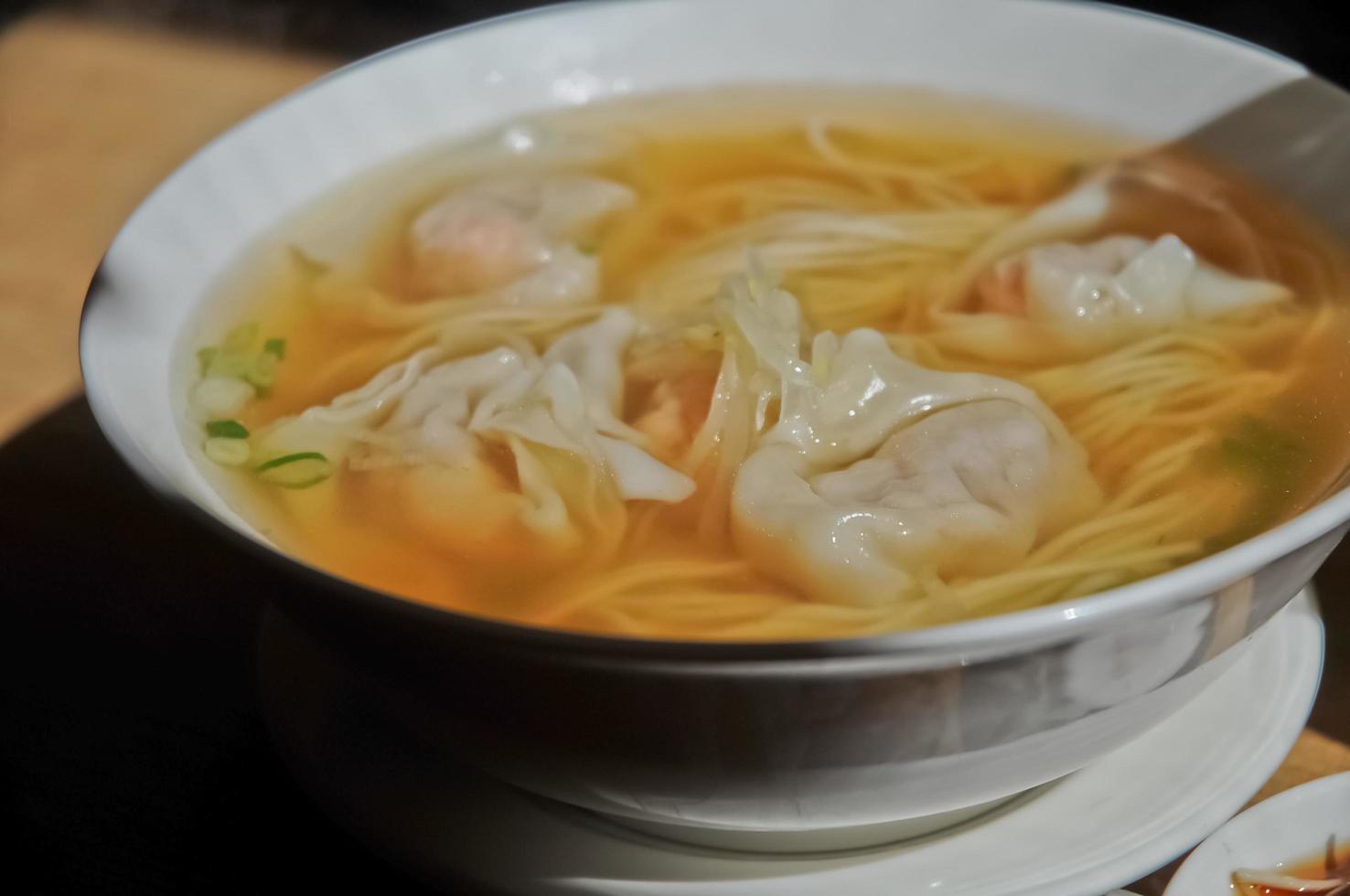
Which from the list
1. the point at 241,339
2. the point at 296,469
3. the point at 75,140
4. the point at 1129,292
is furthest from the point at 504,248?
the point at 75,140

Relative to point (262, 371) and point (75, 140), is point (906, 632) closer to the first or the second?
point (262, 371)

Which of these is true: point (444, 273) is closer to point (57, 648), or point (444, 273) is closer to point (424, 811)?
point (57, 648)

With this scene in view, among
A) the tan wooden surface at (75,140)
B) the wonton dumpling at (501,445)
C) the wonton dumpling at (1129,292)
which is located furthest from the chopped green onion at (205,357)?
the wonton dumpling at (1129,292)

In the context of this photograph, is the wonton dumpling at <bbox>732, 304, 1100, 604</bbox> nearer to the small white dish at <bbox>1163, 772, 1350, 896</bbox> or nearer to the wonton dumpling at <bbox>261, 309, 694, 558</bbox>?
the wonton dumpling at <bbox>261, 309, 694, 558</bbox>

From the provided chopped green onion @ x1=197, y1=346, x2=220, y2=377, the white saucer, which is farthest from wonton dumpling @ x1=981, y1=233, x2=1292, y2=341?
chopped green onion @ x1=197, y1=346, x2=220, y2=377

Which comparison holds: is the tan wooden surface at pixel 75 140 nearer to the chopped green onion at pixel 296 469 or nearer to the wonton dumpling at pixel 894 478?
the chopped green onion at pixel 296 469

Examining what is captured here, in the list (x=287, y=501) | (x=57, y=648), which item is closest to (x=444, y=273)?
(x=287, y=501)

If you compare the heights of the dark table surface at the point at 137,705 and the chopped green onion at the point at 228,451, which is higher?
the chopped green onion at the point at 228,451
